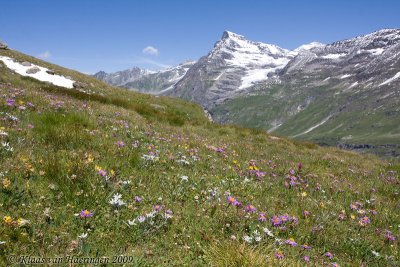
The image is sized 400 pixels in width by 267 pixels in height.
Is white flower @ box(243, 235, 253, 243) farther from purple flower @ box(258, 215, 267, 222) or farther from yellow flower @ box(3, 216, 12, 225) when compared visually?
yellow flower @ box(3, 216, 12, 225)

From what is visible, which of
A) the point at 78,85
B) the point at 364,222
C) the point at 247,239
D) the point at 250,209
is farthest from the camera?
the point at 78,85

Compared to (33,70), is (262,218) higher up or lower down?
lower down

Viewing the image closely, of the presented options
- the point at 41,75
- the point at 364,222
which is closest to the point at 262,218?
the point at 364,222

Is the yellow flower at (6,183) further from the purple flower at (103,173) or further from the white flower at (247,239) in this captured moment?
the white flower at (247,239)

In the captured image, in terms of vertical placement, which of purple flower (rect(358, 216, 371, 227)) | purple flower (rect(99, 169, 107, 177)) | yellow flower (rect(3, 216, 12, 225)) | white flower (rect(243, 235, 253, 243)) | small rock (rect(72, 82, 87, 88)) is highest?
small rock (rect(72, 82, 87, 88))

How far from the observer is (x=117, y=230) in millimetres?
5230

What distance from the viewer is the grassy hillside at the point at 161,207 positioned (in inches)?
187

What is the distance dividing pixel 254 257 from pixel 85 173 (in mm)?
3626

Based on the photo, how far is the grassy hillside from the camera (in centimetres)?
475

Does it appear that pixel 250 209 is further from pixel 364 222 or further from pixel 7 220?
pixel 7 220

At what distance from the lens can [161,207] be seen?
6.07m

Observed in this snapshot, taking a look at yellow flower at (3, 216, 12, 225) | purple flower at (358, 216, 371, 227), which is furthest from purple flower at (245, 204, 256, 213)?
yellow flower at (3, 216, 12, 225)

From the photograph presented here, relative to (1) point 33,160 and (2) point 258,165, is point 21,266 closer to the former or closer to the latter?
(1) point 33,160

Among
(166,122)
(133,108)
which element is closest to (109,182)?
(166,122)
